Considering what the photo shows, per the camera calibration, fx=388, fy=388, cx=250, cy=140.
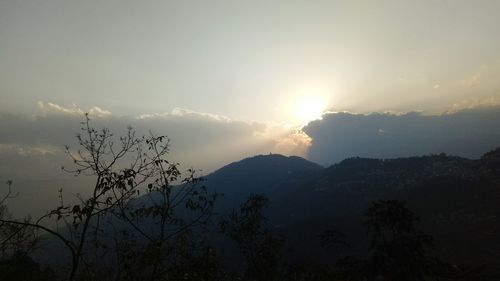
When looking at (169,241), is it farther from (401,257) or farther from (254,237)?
(254,237)

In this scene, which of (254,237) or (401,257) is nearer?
(401,257)

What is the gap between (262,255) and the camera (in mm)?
38906

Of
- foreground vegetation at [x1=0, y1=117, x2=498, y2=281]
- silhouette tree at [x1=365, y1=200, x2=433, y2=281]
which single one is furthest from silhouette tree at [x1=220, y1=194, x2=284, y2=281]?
silhouette tree at [x1=365, y1=200, x2=433, y2=281]

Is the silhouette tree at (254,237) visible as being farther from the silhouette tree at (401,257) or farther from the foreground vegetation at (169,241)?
the silhouette tree at (401,257)

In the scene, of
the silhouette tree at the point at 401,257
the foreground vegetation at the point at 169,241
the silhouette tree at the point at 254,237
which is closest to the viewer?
the foreground vegetation at the point at 169,241

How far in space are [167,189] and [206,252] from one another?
354cm

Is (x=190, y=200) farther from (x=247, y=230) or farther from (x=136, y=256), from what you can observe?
(x=247, y=230)

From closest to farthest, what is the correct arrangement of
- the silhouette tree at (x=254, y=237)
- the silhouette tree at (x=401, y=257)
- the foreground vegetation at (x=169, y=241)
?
the foreground vegetation at (x=169, y=241)
the silhouette tree at (x=401, y=257)
the silhouette tree at (x=254, y=237)

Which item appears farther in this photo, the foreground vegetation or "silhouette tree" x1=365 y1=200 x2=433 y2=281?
"silhouette tree" x1=365 y1=200 x2=433 y2=281

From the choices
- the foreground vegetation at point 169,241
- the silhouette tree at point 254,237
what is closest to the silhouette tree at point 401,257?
the foreground vegetation at point 169,241

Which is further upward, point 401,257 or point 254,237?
point 401,257

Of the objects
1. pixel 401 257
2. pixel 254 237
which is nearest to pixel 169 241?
pixel 401 257

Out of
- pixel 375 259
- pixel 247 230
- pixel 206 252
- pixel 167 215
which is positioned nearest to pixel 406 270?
pixel 375 259

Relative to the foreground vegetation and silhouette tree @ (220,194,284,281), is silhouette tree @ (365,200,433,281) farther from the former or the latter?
silhouette tree @ (220,194,284,281)
